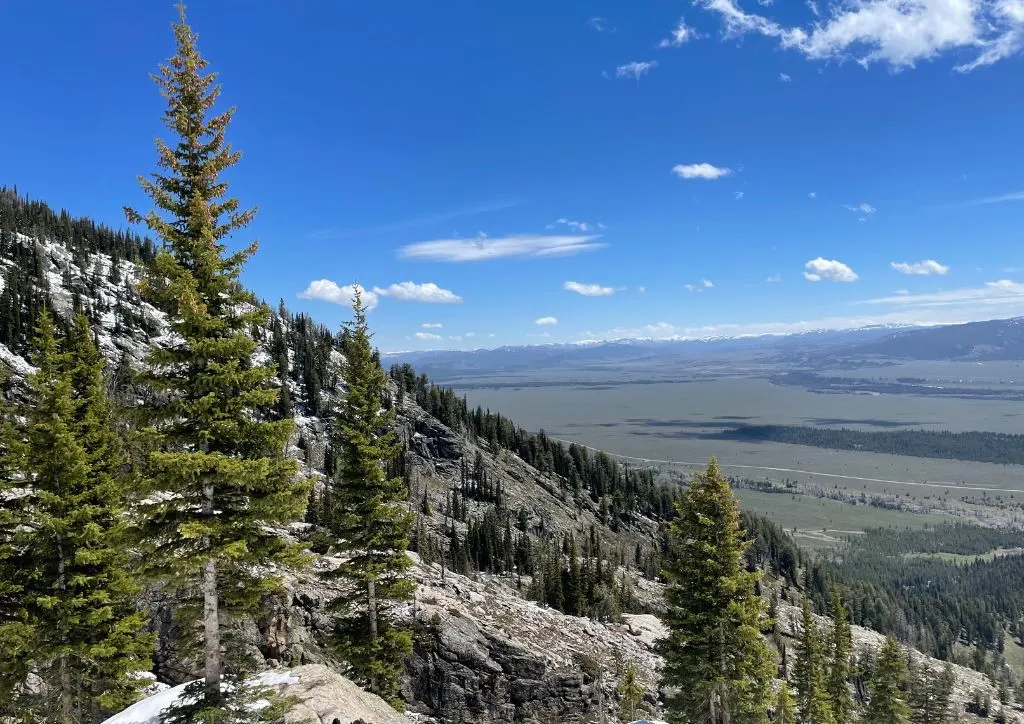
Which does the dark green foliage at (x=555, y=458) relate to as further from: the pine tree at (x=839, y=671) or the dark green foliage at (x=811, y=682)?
the dark green foliage at (x=811, y=682)

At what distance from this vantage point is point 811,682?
57625mm

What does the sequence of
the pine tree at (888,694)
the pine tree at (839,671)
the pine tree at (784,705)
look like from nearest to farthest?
the pine tree at (784,705)
the pine tree at (888,694)
the pine tree at (839,671)

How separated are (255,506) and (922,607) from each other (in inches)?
10023

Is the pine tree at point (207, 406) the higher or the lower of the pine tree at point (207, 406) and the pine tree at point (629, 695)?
the higher

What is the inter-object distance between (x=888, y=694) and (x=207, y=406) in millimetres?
59897

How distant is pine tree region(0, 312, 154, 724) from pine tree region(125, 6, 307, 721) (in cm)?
677

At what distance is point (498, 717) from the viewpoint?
124ft

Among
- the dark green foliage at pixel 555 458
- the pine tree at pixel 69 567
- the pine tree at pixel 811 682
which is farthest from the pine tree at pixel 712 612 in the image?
the dark green foliage at pixel 555 458

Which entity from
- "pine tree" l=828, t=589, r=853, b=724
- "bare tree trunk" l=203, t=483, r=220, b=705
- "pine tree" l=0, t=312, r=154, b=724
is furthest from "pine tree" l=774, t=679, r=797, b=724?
"pine tree" l=0, t=312, r=154, b=724

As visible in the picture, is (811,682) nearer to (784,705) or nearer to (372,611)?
(784,705)

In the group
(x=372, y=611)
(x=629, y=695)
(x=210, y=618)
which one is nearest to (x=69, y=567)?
(x=210, y=618)

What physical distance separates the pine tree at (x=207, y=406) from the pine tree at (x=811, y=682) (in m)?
59.9

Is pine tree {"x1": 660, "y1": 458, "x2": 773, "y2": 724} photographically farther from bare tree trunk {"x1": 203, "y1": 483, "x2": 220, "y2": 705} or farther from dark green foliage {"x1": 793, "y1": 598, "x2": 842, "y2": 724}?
dark green foliage {"x1": 793, "y1": 598, "x2": 842, "y2": 724}

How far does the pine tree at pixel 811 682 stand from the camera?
5434 centimetres
